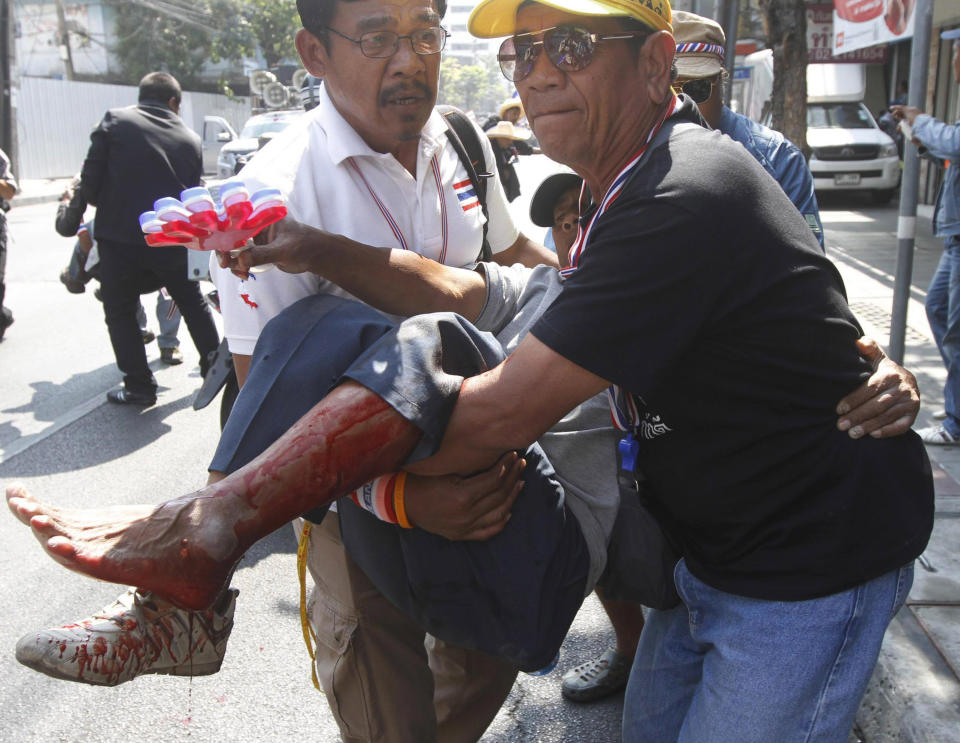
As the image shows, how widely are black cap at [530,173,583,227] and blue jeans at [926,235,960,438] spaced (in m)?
2.99

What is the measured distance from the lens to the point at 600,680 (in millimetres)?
3117

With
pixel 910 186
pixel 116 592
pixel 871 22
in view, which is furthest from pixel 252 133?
pixel 910 186

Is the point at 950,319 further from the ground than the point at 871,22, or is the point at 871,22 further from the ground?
the point at 871,22

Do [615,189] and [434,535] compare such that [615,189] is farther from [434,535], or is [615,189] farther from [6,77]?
[6,77]

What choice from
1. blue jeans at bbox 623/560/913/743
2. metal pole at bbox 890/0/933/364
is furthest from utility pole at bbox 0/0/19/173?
blue jeans at bbox 623/560/913/743

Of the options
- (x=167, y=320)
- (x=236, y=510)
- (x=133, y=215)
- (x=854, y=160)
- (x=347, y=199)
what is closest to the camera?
(x=236, y=510)

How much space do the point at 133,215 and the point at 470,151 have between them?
4.32 m

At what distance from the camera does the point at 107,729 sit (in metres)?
2.95

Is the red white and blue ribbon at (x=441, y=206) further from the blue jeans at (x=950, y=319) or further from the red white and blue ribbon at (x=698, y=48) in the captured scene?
the blue jeans at (x=950, y=319)

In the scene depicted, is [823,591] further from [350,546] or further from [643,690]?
[350,546]

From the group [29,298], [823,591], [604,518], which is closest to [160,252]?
[29,298]

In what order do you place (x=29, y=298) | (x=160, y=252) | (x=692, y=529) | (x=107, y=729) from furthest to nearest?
(x=29, y=298), (x=160, y=252), (x=107, y=729), (x=692, y=529)

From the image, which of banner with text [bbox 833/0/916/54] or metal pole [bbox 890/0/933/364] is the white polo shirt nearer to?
A: metal pole [bbox 890/0/933/364]

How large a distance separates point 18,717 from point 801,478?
2.70m
